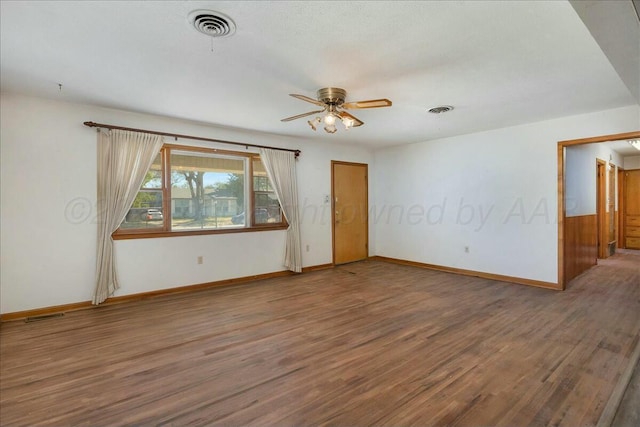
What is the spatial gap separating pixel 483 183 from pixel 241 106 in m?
4.12

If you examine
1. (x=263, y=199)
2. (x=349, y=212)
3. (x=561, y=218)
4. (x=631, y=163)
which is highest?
(x=631, y=163)

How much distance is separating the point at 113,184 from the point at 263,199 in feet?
7.19

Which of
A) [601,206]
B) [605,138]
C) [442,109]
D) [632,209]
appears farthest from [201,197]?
[632,209]

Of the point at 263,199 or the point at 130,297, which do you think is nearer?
the point at 130,297

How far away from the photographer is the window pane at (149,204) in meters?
4.03

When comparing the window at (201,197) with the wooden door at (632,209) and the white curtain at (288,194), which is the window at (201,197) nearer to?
the white curtain at (288,194)

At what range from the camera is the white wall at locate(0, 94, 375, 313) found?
10.8 ft

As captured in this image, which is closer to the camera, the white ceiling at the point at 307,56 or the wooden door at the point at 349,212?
the white ceiling at the point at 307,56

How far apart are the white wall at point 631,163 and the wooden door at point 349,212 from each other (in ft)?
23.4

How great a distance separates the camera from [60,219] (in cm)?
354

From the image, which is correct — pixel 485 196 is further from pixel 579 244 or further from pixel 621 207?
pixel 621 207

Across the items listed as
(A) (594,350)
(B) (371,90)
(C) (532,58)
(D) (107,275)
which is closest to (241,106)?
(B) (371,90)

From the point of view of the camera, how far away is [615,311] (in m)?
3.39

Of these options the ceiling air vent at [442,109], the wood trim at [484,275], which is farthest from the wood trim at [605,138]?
the wood trim at [484,275]
